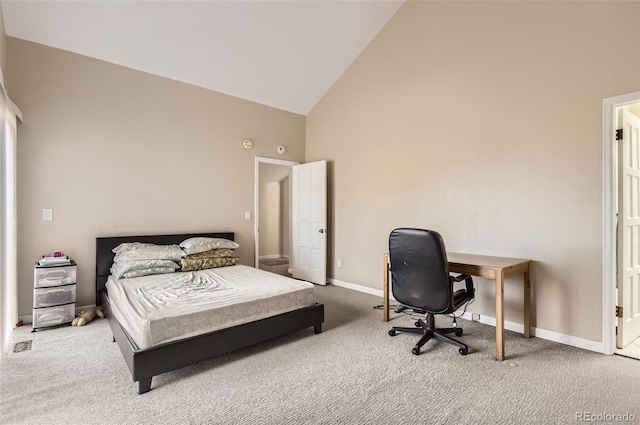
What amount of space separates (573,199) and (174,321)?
3.46 m

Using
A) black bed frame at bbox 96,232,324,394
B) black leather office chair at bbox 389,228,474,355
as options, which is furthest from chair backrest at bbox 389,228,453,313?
black bed frame at bbox 96,232,324,394

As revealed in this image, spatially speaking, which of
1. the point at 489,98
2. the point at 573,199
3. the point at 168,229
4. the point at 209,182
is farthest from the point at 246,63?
the point at 573,199

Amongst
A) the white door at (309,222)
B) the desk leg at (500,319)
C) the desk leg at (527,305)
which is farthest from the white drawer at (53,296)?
the desk leg at (527,305)

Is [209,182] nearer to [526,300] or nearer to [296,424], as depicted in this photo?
[296,424]

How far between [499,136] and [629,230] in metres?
1.36

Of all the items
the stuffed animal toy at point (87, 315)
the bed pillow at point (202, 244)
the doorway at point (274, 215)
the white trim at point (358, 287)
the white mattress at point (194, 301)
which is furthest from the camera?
the doorway at point (274, 215)

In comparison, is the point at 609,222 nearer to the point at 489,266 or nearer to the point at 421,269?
the point at 489,266

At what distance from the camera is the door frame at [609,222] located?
8.42 feet

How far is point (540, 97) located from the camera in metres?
2.96

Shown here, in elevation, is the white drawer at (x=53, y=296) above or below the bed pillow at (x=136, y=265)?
below

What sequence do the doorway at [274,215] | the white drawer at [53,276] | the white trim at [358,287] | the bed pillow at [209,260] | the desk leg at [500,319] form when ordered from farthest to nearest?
the doorway at [274,215] → the white trim at [358,287] → the bed pillow at [209,260] → the white drawer at [53,276] → the desk leg at [500,319]

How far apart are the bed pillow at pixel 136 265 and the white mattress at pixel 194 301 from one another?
0.30ft

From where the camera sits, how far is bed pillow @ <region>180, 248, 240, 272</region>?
145 inches

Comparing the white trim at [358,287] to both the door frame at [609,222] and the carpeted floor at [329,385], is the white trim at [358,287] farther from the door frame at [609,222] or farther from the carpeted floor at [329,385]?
the door frame at [609,222]
